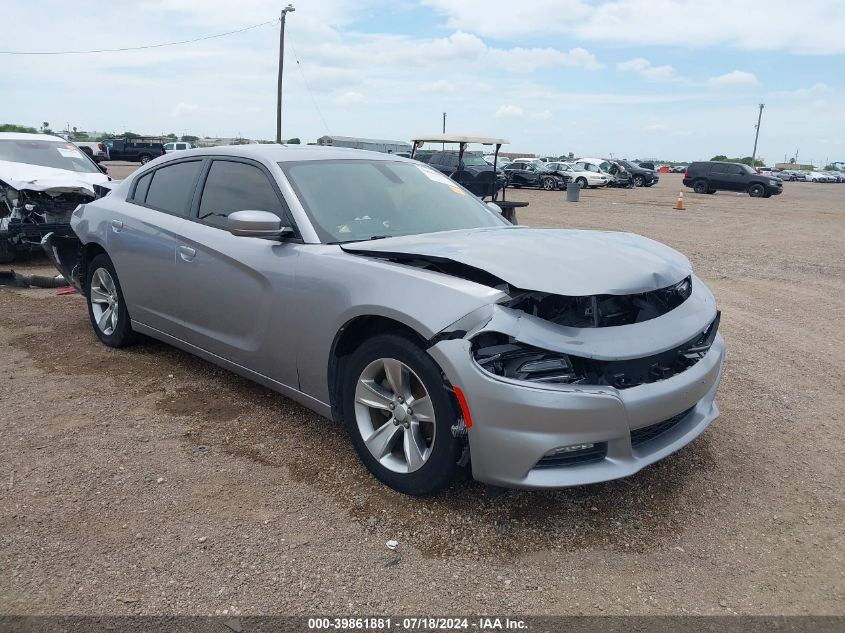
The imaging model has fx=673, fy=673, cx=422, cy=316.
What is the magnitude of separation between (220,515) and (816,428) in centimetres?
347

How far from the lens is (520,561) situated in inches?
108

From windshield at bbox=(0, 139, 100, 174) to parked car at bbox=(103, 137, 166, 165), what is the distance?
36.8 meters

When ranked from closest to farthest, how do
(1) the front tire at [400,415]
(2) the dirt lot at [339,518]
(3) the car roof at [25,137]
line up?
(2) the dirt lot at [339,518]
(1) the front tire at [400,415]
(3) the car roof at [25,137]

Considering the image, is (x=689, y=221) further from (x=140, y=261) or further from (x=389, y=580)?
(x=389, y=580)

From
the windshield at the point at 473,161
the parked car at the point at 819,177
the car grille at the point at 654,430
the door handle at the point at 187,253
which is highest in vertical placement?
the parked car at the point at 819,177

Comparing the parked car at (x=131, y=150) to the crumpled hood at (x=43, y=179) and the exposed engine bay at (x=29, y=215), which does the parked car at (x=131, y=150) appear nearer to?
the crumpled hood at (x=43, y=179)

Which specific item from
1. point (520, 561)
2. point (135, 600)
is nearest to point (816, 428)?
point (520, 561)

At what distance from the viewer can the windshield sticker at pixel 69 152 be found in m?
10.2

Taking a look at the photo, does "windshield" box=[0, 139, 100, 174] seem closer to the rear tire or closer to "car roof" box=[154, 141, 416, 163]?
the rear tire

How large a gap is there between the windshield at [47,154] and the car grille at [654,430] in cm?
937

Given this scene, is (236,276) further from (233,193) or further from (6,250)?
(6,250)

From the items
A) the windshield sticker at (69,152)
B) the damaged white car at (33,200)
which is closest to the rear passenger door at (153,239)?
the damaged white car at (33,200)

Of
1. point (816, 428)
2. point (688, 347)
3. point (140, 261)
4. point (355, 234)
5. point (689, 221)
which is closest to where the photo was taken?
point (688, 347)

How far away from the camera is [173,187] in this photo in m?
4.66
